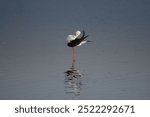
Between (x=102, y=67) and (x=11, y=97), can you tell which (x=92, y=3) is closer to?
(x=102, y=67)

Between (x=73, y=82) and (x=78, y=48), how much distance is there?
8.65 feet

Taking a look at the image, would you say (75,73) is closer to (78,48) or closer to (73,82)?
(73,82)

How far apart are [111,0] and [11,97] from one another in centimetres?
726

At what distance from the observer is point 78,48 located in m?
10.8

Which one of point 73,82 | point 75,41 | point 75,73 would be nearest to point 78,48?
point 75,41

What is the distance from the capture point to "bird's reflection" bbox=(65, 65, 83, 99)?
25.1 feet

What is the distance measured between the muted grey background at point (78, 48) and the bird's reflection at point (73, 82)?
0.21 feet

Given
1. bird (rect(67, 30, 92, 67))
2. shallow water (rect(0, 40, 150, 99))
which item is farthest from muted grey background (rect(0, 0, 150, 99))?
bird (rect(67, 30, 92, 67))

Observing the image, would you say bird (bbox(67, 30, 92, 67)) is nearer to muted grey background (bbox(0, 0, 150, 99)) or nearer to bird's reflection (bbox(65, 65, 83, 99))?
muted grey background (bbox(0, 0, 150, 99))

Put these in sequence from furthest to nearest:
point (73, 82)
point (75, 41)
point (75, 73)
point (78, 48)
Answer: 1. point (78, 48)
2. point (75, 41)
3. point (75, 73)
4. point (73, 82)

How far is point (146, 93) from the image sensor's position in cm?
766

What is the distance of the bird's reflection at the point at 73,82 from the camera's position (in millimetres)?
7658

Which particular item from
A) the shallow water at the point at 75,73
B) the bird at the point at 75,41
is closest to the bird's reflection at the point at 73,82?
the shallow water at the point at 75,73

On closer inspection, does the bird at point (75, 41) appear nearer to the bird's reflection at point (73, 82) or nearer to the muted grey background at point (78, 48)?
the muted grey background at point (78, 48)
